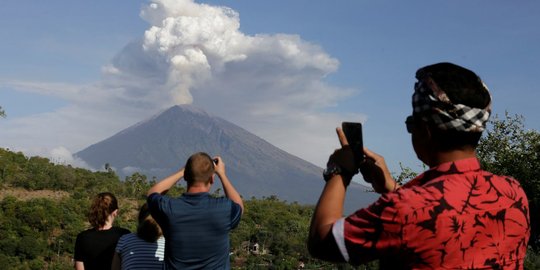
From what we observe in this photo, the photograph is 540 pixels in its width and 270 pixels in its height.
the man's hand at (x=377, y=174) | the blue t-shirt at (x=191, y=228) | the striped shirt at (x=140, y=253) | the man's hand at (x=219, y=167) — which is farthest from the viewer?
the striped shirt at (x=140, y=253)

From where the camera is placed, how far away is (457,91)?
2.03 metres

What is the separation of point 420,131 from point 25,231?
53.7 metres

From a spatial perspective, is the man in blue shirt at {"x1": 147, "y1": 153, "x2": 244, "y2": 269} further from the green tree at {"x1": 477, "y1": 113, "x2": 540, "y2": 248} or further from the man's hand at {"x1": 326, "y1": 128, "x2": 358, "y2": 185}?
the green tree at {"x1": 477, "y1": 113, "x2": 540, "y2": 248}

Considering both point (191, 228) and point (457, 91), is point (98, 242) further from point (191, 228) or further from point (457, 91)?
point (457, 91)

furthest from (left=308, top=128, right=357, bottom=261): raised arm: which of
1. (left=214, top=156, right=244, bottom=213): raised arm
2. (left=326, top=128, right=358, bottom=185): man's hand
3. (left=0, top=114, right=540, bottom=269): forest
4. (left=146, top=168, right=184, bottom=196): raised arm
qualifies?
(left=0, top=114, right=540, bottom=269): forest

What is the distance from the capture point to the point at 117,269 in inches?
213

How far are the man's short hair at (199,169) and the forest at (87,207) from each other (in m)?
12.4

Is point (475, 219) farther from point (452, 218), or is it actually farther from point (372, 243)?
point (372, 243)

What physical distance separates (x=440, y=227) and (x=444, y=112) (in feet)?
1.24

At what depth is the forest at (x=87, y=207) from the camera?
25469 millimetres

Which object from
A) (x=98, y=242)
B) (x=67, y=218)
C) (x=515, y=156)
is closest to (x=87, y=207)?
(x=67, y=218)

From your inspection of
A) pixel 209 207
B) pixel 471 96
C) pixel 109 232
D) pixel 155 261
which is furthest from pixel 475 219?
pixel 109 232

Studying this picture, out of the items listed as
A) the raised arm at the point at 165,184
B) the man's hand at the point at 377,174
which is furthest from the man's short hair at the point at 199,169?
the man's hand at the point at 377,174

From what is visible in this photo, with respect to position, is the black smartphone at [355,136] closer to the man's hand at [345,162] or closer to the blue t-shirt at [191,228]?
the man's hand at [345,162]
